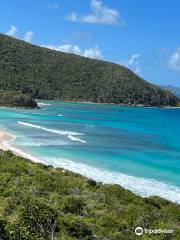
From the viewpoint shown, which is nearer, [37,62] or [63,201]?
[63,201]

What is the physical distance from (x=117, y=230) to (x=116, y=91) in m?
A: 172

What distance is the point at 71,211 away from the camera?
1788 cm

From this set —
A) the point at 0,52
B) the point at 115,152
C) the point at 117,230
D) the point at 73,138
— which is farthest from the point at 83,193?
the point at 0,52

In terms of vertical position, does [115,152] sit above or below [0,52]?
below

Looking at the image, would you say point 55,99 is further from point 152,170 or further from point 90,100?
point 152,170

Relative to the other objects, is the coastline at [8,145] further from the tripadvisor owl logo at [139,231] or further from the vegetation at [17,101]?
the vegetation at [17,101]

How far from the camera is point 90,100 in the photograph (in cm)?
18275

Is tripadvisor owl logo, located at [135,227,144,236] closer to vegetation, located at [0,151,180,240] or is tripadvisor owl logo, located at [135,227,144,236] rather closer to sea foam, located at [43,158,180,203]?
vegetation, located at [0,151,180,240]

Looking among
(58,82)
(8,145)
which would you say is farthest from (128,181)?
(58,82)

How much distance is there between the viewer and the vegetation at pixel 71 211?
14781 mm

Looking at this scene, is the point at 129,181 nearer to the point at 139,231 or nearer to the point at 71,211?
the point at 71,211

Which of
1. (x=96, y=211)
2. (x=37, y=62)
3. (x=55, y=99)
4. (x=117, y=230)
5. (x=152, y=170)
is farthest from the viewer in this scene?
(x=37, y=62)

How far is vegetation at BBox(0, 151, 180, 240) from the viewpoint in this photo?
1478 cm
